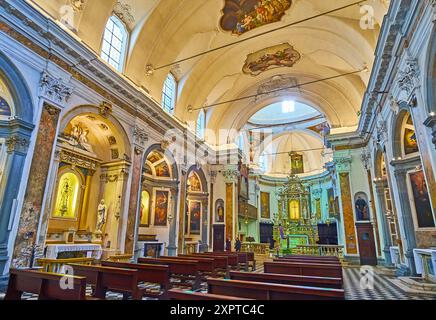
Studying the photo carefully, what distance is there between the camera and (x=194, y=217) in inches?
620

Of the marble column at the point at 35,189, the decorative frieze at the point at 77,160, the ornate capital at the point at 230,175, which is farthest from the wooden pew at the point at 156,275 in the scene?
the ornate capital at the point at 230,175

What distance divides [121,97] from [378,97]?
31.4 feet

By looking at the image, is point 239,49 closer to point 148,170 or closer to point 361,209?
point 148,170

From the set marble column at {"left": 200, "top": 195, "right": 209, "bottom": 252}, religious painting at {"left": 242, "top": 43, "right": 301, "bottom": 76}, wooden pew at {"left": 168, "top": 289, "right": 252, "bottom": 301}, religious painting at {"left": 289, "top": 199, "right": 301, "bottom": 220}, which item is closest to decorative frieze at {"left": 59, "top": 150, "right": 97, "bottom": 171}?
marble column at {"left": 200, "top": 195, "right": 209, "bottom": 252}

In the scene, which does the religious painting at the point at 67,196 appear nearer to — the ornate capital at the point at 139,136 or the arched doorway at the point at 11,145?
the ornate capital at the point at 139,136

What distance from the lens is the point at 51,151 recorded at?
710 cm

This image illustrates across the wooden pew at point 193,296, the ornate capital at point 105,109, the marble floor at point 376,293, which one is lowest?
the marble floor at point 376,293

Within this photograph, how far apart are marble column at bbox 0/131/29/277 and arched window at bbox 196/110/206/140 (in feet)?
33.8

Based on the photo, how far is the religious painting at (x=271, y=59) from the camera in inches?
550

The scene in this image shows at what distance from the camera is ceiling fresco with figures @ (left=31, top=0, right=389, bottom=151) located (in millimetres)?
10133

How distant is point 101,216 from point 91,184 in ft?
5.24

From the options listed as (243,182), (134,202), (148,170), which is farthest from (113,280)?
(243,182)

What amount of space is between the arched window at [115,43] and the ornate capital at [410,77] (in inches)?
361
